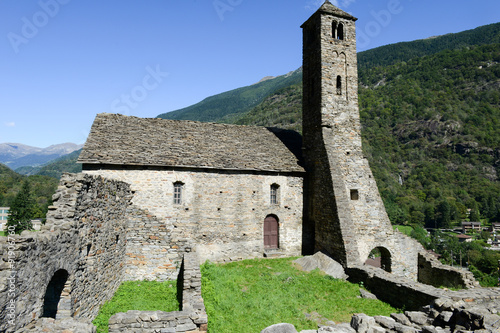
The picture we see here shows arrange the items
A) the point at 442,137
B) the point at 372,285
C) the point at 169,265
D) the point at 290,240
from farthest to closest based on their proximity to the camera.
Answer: the point at 442,137
the point at 290,240
the point at 169,265
the point at 372,285

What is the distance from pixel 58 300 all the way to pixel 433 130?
4740 inches

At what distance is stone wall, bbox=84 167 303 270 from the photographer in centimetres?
1565

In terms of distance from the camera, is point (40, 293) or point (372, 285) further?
point (372, 285)

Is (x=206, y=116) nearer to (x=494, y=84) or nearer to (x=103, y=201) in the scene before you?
(x=494, y=84)

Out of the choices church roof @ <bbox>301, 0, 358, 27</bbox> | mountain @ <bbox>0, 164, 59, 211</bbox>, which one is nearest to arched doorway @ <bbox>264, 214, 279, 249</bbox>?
church roof @ <bbox>301, 0, 358, 27</bbox>

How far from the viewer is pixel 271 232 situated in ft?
61.0

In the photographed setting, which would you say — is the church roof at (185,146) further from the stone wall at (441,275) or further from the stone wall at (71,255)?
the stone wall at (441,275)

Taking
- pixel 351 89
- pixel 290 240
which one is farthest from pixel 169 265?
pixel 351 89

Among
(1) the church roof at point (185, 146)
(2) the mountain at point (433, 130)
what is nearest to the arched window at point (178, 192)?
(1) the church roof at point (185, 146)

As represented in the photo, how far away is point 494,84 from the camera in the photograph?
108 m

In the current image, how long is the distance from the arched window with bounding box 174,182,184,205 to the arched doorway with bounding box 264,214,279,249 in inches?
219

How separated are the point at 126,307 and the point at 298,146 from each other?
49.7 ft

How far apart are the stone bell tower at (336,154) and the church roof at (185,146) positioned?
7.31 ft

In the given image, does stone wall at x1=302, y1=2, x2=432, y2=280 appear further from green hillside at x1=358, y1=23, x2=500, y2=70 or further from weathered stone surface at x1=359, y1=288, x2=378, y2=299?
green hillside at x1=358, y1=23, x2=500, y2=70
